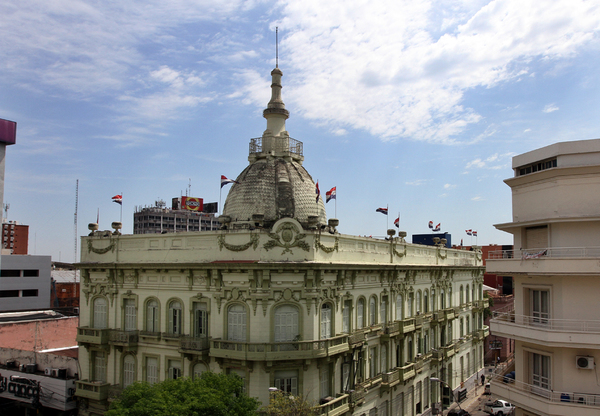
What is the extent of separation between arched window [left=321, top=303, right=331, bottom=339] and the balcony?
45.6 feet

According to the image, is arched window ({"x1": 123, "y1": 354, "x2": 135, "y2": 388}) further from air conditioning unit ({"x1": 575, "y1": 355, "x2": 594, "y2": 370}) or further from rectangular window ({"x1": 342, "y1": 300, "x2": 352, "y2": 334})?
air conditioning unit ({"x1": 575, "y1": 355, "x2": 594, "y2": 370})

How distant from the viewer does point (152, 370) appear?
35750 mm

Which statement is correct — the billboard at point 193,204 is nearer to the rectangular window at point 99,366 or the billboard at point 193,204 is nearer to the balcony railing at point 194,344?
the rectangular window at point 99,366

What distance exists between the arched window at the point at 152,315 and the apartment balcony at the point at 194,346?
400 centimetres

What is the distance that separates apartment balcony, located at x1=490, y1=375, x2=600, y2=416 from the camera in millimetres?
22281

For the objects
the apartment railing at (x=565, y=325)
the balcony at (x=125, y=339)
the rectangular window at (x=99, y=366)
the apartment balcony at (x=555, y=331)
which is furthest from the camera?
the rectangular window at (x=99, y=366)

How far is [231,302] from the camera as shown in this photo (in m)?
32.2

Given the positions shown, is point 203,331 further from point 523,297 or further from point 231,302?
point 523,297

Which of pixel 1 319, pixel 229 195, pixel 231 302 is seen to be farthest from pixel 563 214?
pixel 1 319

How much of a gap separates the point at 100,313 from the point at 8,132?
16.5 m

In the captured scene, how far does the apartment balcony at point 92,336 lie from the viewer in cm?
3700

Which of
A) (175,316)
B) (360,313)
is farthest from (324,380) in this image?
(175,316)

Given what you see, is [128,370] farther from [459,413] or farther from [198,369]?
[459,413]

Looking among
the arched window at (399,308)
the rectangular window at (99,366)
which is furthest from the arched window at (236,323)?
the arched window at (399,308)
